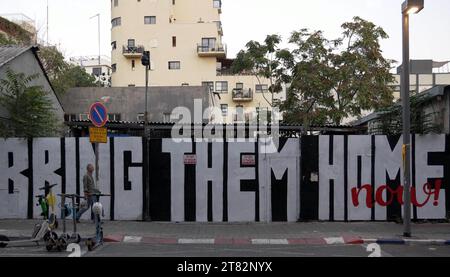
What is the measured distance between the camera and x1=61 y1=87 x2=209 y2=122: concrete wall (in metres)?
33.0

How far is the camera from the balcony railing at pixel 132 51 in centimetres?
6381

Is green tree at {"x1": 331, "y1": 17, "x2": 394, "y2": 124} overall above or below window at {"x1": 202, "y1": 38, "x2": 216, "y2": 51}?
below

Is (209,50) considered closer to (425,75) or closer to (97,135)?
(425,75)

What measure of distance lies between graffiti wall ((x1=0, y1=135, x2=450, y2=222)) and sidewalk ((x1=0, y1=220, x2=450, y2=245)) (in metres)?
0.49

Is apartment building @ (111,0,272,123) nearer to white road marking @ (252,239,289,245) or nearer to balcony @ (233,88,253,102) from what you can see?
balcony @ (233,88,253,102)

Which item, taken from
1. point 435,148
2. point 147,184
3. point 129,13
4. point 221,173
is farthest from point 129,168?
point 129,13

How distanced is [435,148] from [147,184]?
8366mm

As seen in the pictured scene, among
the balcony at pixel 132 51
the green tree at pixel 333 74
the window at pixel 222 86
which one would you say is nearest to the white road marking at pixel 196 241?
the green tree at pixel 333 74

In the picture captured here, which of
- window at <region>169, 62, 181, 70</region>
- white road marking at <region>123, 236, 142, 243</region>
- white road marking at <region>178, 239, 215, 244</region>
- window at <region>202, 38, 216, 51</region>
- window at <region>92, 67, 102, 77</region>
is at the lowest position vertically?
white road marking at <region>178, 239, 215, 244</region>

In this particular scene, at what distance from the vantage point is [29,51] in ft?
69.3

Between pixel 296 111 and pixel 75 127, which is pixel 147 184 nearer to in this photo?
pixel 75 127

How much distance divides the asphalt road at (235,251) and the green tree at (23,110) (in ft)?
17.6

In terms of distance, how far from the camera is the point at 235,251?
11.6 m

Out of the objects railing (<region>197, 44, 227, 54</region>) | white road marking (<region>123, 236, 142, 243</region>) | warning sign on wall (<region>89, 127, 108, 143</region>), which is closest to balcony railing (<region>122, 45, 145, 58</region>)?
railing (<region>197, 44, 227, 54</region>)
